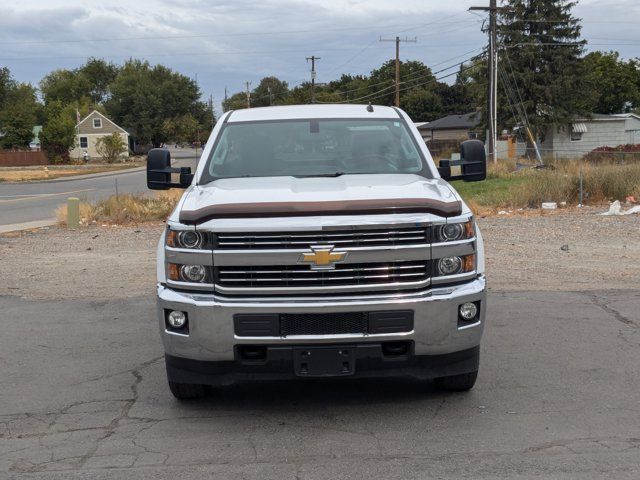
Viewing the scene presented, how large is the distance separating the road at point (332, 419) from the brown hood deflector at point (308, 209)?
4.34ft

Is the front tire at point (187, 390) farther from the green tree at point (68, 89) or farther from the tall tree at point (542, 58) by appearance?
the green tree at point (68, 89)

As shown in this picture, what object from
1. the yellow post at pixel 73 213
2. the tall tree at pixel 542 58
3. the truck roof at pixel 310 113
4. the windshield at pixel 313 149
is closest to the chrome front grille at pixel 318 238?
the windshield at pixel 313 149

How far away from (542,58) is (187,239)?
2301 inches

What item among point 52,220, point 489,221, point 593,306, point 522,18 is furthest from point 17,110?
point 593,306

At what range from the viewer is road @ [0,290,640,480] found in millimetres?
4438

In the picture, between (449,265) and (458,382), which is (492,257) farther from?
(449,265)

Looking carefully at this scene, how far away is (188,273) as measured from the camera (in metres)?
Answer: 5.00

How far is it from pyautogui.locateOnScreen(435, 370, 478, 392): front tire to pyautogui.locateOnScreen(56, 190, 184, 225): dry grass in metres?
13.9

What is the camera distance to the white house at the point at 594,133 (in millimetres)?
59906

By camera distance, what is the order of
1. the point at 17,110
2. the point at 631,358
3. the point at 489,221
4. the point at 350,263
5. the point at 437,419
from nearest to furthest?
the point at 350,263 → the point at 437,419 → the point at 631,358 → the point at 489,221 → the point at 17,110

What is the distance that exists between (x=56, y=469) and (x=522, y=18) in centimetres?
5971

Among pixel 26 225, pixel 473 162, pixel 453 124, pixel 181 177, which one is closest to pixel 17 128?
pixel 453 124

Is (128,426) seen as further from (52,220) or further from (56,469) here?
(52,220)

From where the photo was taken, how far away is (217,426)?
515 cm
